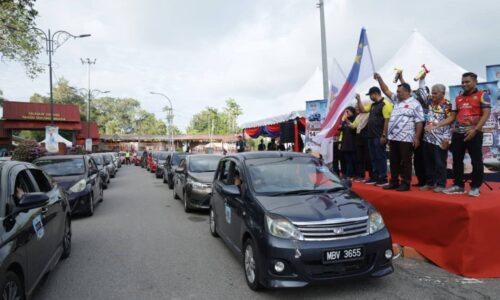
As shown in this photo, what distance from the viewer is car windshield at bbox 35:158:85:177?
29.5 ft

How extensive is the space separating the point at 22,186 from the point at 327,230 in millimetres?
3528

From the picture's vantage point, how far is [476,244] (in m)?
4.25

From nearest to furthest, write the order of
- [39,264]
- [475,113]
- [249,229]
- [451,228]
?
[39,264] → [249,229] → [451,228] → [475,113]

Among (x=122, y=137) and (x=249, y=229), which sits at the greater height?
(x=122, y=137)

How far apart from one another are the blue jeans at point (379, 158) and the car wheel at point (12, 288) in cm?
573

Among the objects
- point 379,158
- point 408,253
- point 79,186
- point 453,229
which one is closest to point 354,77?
point 379,158

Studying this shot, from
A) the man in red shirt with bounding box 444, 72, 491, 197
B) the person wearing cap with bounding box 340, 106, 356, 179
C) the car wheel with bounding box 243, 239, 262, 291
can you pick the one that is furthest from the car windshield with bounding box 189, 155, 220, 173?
the man in red shirt with bounding box 444, 72, 491, 197

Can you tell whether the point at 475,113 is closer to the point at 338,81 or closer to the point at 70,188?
the point at 338,81

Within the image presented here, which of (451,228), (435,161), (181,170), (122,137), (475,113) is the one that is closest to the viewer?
(451,228)

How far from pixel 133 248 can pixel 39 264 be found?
2.37 m

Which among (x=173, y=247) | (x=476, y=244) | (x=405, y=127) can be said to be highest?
(x=405, y=127)

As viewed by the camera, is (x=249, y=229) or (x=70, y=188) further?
(x=70, y=188)

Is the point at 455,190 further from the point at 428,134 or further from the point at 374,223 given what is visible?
the point at 374,223

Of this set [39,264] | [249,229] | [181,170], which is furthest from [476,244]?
[181,170]
